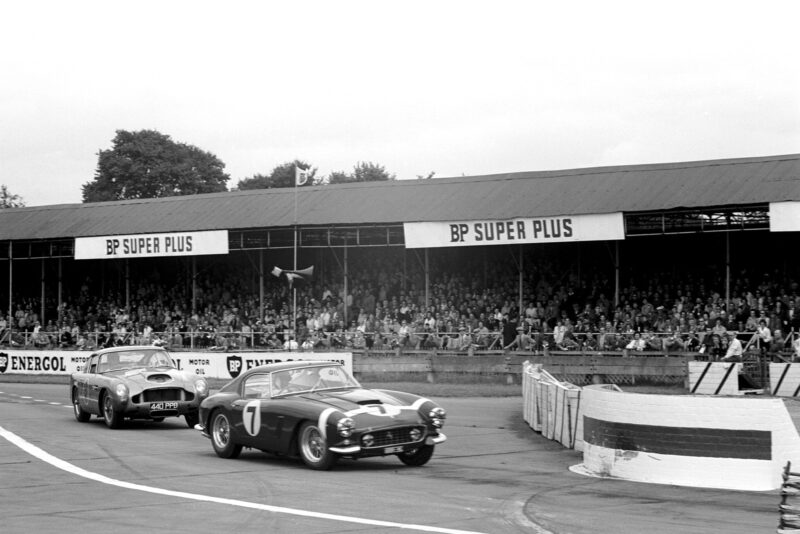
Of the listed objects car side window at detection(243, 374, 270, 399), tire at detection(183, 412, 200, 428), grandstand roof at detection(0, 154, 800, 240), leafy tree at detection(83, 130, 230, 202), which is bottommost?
tire at detection(183, 412, 200, 428)

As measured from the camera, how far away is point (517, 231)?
34094 mm

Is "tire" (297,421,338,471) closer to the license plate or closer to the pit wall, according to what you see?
the pit wall

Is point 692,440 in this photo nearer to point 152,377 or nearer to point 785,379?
point 152,377

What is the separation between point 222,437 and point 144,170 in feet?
270

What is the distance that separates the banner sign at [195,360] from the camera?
3284cm

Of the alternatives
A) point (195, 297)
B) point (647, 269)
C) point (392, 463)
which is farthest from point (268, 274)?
point (392, 463)

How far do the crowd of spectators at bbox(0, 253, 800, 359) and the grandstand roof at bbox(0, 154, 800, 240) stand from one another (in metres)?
2.60

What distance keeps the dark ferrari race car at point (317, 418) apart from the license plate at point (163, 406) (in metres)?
3.98

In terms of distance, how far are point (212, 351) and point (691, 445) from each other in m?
26.0

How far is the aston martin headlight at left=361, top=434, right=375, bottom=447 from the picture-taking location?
1284cm

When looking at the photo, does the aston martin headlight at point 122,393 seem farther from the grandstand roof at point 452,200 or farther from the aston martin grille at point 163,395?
the grandstand roof at point 452,200

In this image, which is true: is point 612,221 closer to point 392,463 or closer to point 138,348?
point 138,348

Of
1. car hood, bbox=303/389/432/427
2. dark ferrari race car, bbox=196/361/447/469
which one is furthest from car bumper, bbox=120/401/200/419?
car hood, bbox=303/389/432/427

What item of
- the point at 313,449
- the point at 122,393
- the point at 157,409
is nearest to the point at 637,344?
the point at 157,409
